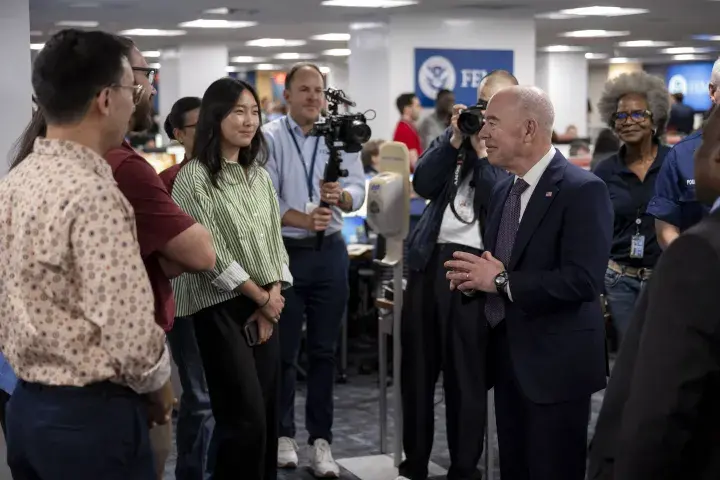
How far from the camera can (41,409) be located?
2.16 meters

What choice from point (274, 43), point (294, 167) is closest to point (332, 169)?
point (294, 167)

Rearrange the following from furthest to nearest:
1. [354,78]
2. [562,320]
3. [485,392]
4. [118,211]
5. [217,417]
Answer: [354,78]
[485,392]
[217,417]
[562,320]
[118,211]

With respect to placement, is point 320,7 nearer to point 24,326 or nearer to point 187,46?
point 187,46

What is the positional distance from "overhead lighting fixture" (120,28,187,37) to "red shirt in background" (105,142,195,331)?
1312 centimetres

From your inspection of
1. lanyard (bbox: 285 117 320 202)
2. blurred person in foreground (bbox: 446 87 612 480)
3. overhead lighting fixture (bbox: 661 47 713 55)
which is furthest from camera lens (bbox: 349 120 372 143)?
overhead lighting fixture (bbox: 661 47 713 55)

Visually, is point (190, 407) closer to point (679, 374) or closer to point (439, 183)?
point (439, 183)

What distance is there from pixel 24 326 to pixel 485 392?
2232 mm

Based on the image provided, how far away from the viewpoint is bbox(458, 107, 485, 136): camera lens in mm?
3820

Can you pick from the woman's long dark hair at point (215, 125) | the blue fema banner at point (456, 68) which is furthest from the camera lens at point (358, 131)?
the blue fema banner at point (456, 68)

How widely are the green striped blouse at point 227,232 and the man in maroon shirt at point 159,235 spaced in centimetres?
94

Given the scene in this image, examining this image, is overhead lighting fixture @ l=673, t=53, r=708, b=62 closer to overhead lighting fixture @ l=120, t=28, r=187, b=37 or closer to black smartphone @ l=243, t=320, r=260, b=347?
overhead lighting fixture @ l=120, t=28, r=187, b=37

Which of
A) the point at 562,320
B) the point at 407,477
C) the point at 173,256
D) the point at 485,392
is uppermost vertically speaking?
the point at 173,256

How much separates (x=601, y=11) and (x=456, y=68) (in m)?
1.96

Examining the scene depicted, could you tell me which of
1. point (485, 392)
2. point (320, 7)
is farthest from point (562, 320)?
point (320, 7)
